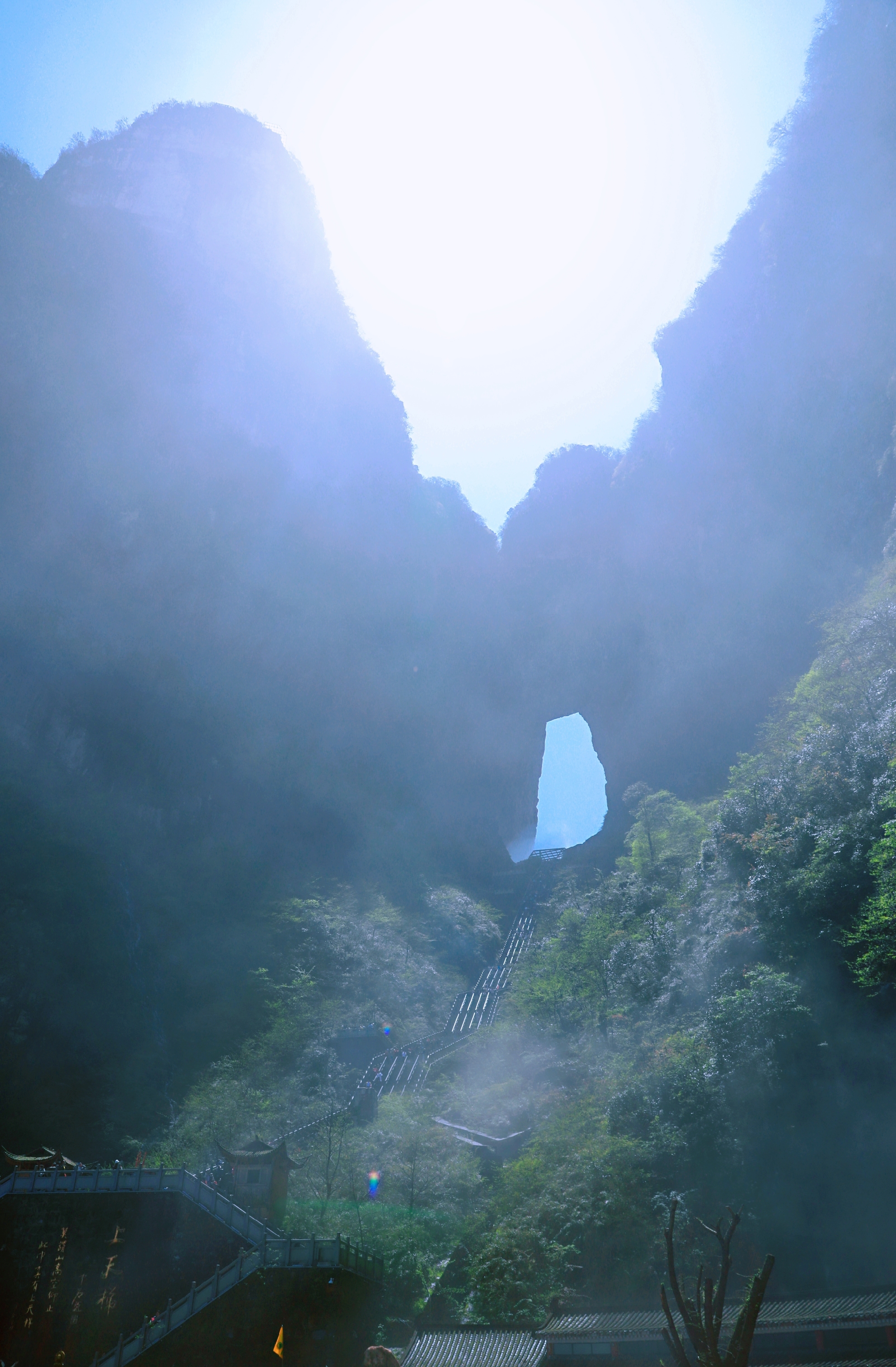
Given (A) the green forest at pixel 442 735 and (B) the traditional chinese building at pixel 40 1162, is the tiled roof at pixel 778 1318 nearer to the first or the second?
(A) the green forest at pixel 442 735

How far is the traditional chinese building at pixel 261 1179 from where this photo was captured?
23.0 metres

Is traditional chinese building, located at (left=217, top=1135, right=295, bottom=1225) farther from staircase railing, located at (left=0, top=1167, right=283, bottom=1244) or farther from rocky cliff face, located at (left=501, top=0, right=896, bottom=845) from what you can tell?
rocky cliff face, located at (left=501, top=0, right=896, bottom=845)

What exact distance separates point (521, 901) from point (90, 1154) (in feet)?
134

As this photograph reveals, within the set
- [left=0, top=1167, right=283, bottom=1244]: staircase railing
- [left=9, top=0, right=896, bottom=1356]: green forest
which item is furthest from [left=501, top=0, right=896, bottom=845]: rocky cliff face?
[left=0, top=1167, right=283, bottom=1244]: staircase railing

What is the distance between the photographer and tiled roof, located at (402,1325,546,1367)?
1725 cm

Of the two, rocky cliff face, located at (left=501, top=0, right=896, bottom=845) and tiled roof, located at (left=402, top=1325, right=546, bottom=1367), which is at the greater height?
rocky cliff face, located at (left=501, top=0, right=896, bottom=845)

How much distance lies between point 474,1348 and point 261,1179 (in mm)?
8074

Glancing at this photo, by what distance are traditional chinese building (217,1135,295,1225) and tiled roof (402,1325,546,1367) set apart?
6081 millimetres

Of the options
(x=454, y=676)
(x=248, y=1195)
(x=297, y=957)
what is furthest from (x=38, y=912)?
(x=454, y=676)

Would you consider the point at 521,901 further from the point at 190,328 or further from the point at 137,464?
the point at 190,328

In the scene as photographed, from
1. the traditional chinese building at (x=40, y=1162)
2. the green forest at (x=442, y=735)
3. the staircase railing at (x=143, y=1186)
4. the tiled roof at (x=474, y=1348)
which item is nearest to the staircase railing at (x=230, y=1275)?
the staircase railing at (x=143, y=1186)

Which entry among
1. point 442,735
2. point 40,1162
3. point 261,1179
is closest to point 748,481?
point 442,735

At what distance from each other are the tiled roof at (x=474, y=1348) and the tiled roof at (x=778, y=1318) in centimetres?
55

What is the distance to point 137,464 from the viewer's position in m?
75.0
